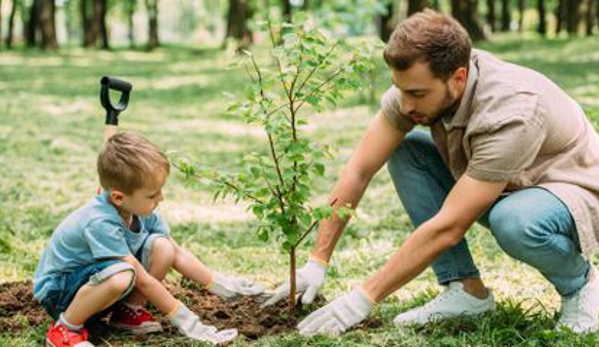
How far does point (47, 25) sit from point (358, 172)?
86.4 feet

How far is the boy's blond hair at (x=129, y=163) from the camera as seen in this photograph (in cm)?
312

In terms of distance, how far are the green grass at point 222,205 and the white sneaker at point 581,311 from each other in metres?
0.11

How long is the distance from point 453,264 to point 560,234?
23.8 inches

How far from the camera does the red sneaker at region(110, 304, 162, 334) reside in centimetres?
342

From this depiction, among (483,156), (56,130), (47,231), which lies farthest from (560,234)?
(56,130)

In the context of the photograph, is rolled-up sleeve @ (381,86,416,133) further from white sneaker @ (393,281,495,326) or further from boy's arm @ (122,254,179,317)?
boy's arm @ (122,254,179,317)

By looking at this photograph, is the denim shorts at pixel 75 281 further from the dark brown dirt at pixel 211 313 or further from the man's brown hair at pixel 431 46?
the man's brown hair at pixel 431 46

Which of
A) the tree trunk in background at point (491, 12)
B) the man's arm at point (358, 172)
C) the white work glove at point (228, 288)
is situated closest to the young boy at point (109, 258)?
the white work glove at point (228, 288)

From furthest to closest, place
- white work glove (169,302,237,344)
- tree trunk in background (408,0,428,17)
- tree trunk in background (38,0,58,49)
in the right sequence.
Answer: tree trunk in background (38,0,58,49)
tree trunk in background (408,0,428,17)
white work glove (169,302,237,344)

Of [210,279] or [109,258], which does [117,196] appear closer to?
[109,258]

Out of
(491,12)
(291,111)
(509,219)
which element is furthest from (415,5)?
(491,12)

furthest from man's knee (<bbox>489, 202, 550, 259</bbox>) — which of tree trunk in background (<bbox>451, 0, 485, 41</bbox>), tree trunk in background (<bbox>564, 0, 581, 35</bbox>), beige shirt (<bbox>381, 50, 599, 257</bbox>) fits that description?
tree trunk in background (<bbox>564, 0, 581, 35</bbox>)

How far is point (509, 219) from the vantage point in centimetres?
308

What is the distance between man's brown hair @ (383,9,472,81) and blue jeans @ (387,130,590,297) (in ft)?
1.99
